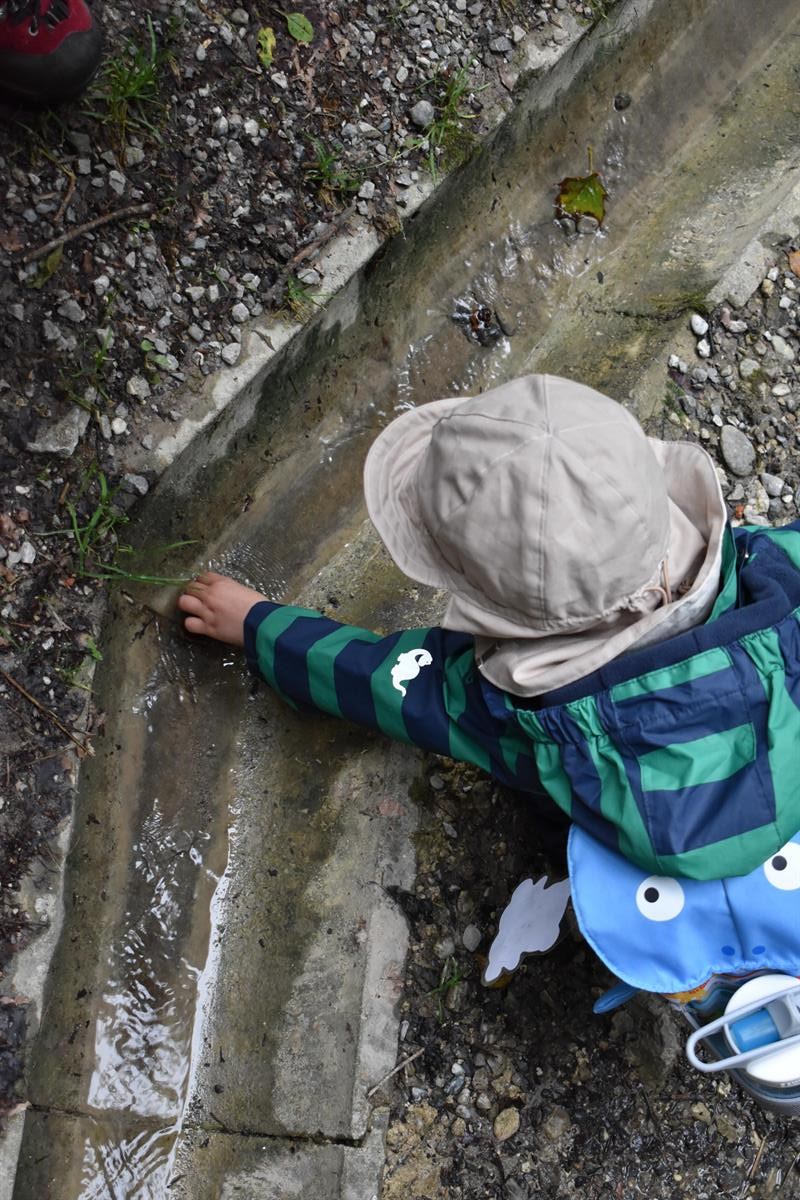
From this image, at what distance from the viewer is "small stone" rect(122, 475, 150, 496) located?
1.99 metres

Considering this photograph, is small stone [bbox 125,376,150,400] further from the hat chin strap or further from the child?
the hat chin strap

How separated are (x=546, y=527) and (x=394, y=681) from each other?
0.64 metres

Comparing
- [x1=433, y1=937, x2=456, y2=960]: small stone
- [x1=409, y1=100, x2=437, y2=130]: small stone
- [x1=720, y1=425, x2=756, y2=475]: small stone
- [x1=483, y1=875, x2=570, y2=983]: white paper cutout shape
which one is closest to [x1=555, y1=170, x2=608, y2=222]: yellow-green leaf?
[x1=409, y1=100, x2=437, y2=130]: small stone

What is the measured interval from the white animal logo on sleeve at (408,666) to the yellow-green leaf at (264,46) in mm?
1321

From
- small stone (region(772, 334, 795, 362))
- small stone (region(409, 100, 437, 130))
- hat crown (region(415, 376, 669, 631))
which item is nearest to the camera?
hat crown (region(415, 376, 669, 631))

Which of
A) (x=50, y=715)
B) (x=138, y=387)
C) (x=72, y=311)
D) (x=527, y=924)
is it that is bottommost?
(x=527, y=924)

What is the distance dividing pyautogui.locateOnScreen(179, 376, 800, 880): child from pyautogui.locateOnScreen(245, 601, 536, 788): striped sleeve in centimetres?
2

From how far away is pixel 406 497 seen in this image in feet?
5.21

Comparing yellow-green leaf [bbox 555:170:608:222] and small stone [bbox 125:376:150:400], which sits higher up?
yellow-green leaf [bbox 555:170:608:222]

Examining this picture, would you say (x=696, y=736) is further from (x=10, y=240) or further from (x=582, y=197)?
(x=582, y=197)

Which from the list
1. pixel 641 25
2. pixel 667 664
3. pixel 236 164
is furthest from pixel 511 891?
pixel 641 25

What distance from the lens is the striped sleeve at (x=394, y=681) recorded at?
69.8 inches

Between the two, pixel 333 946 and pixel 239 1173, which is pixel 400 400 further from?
pixel 239 1173

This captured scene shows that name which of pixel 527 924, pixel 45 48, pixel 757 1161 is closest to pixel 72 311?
pixel 45 48
